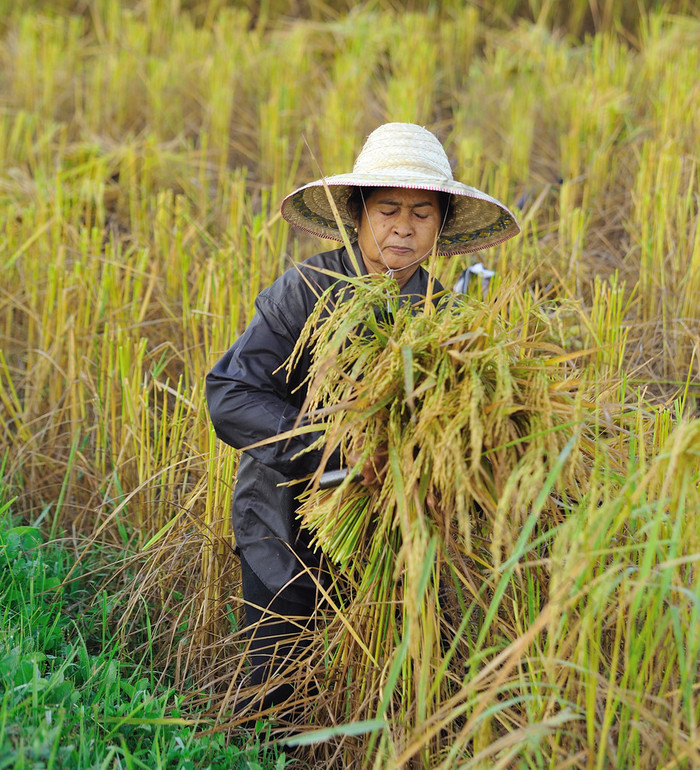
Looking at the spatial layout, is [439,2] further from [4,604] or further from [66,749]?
[66,749]

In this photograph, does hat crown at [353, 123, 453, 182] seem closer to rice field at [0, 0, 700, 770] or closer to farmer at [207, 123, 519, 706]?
farmer at [207, 123, 519, 706]

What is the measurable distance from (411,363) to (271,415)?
1.32 ft

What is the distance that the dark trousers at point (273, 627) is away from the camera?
174cm

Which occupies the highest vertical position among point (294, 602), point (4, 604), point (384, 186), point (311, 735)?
point (384, 186)

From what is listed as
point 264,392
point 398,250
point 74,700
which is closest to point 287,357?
point 264,392

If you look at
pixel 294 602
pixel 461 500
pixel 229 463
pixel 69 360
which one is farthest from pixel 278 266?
pixel 461 500

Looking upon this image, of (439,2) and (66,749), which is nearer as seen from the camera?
(66,749)

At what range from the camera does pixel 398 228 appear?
172cm

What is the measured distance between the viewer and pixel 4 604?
194cm

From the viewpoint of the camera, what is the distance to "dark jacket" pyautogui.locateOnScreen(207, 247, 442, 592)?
5.11ft

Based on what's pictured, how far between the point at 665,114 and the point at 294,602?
281 centimetres

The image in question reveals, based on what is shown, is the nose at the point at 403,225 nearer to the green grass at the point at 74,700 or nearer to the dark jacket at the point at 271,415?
the dark jacket at the point at 271,415

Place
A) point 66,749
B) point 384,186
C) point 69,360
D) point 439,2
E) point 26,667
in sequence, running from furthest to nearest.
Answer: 1. point 439,2
2. point 69,360
3. point 384,186
4. point 26,667
5. point 66,749

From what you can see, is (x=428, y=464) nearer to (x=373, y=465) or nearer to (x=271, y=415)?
(x=373, y=465)
